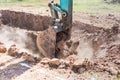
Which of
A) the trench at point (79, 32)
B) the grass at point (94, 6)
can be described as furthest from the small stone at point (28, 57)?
the grass at point (94, 6)

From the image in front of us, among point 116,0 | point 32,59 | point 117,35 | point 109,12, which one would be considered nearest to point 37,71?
point 32,59

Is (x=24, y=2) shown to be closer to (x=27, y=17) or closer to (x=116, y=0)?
(x=27, y=17)

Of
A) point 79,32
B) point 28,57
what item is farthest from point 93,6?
point 28,57

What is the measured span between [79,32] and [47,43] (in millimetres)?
2537

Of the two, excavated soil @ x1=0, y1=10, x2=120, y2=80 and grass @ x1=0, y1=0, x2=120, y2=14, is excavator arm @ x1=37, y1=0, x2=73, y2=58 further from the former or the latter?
grass @ x1=0, y1=0, x2=120, y2=14

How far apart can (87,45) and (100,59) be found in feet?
6.11

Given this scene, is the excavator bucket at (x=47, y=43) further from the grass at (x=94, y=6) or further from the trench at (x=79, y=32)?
the grass at (x=94, y=6)

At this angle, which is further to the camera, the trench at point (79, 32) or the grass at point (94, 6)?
the grass at point (94, 6)

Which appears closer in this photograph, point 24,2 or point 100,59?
point 100,59

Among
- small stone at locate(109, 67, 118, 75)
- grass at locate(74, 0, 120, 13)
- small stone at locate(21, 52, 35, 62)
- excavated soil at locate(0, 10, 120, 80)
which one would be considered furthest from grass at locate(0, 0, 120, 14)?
small stone at locate(109, 67, 118, 75)

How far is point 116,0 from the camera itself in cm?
1584

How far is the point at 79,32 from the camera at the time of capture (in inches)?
435

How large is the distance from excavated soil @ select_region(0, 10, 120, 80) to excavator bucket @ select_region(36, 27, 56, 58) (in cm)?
41

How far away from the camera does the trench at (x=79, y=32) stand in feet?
A: 30.8
